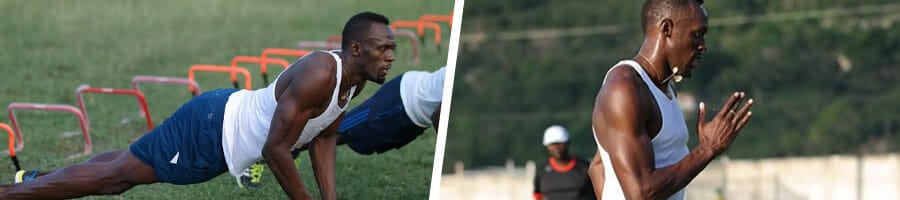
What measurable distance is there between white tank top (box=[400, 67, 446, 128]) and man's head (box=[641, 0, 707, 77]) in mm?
2852

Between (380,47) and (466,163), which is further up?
(380,47)

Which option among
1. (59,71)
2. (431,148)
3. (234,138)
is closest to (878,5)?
(59,71)

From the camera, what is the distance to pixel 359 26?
6.92m

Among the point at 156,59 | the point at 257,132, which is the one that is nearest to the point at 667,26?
the point at 257,132

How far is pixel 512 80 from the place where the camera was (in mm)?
23250

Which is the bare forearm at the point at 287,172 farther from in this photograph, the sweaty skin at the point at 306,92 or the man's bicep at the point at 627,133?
the man's bicep at the point at 627,133

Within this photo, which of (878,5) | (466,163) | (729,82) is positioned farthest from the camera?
(878,5)

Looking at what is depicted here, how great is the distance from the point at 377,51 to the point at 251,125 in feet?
2.09

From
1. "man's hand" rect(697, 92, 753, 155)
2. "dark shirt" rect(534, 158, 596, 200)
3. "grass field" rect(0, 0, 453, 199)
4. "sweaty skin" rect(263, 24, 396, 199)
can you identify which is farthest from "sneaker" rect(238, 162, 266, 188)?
"man's hand" rect(697, 92, 753, 155)

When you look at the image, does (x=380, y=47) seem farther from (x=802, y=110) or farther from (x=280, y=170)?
(x=802, y=110)

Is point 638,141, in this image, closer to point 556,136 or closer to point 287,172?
point 287,172

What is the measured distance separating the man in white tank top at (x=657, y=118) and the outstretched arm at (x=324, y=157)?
1814 millimetres

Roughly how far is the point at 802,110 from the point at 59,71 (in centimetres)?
964

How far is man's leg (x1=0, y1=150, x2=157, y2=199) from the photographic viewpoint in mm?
7266
